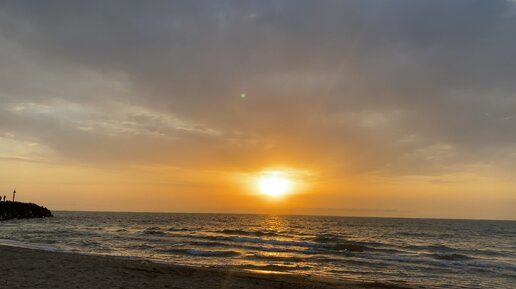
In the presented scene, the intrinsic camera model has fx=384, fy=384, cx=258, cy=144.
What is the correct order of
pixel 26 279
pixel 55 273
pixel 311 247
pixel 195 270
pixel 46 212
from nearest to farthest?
pixel 26 279 → pixel 55 273 → pixel 195 270 → pixel 311 247 → pixel 46 212

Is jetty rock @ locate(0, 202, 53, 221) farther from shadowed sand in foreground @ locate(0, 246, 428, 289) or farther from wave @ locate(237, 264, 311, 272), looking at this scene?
wave @ locate(237, 264, 311, 272)

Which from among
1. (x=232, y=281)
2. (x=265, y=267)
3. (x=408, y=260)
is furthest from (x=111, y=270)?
(x=408, y=260)

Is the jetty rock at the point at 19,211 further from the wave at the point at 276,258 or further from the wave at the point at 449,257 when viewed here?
the wave at the point at 449,257

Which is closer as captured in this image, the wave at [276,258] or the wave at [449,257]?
the wave at [276,258]

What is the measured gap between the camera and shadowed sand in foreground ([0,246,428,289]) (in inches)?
553

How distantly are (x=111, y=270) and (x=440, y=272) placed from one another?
21.6 m

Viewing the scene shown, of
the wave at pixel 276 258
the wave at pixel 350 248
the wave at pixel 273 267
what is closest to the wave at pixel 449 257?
the wave at pixel 350 248

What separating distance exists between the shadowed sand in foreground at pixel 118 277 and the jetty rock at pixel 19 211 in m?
69.0

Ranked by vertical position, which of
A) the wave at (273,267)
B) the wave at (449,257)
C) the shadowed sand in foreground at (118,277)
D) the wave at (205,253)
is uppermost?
the shadowed sand in foreground at (118,277)

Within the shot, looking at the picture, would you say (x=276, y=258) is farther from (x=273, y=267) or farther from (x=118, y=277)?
(x=118, y=277)

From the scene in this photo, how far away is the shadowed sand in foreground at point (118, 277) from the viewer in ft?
46.1

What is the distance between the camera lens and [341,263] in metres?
29.2

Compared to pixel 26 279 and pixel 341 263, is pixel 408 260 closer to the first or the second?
pixel 341 263

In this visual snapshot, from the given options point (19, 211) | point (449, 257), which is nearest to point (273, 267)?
point (449, 257)
